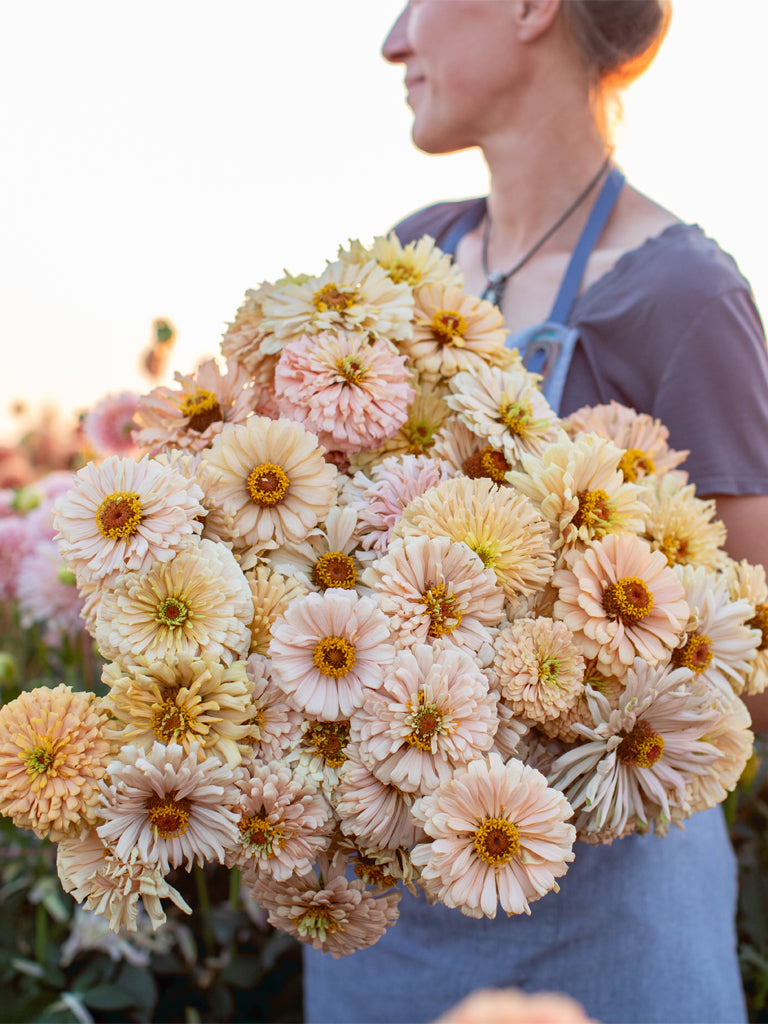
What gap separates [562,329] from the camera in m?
0.92

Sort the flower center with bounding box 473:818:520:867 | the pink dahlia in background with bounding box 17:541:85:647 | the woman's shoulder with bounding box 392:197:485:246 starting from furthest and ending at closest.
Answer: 1. the woman's shoulder with bounding box 392:197:485:246
2. the pink dahlia in background with bounding box 17:541:85:647
3. the flower center with bounding box 473:818:520:867

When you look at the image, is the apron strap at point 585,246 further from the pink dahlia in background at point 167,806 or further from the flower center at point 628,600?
the pink dahlia in background at point 167,806

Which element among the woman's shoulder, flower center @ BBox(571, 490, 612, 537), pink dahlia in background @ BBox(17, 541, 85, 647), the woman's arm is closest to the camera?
flower center @ BBox(571, 490, 612, 537)

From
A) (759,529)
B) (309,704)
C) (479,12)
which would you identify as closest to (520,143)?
(479,12)

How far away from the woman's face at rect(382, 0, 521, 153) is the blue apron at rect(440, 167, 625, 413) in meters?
0.18

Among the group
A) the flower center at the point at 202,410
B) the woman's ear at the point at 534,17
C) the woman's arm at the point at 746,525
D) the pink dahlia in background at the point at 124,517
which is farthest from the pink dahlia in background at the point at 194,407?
the woman's ear at the point at 534,17

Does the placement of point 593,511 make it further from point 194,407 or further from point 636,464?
point 194,407

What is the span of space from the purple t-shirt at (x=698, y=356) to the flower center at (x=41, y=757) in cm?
68

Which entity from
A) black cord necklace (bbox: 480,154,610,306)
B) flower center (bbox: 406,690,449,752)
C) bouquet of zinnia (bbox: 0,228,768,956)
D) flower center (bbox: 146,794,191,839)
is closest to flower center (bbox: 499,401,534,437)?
bouquet of zinnia (bbox: 0,228,768,956)

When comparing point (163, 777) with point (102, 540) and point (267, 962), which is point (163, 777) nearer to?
point (102, 540)

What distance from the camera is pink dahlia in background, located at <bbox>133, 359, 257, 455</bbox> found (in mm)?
583

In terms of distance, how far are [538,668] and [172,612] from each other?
0.69ft

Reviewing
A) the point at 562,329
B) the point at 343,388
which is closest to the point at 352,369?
the point at 343,388

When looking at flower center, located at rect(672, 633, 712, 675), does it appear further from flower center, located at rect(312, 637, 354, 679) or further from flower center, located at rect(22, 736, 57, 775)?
flower center, located at rect(22, 736, 57, 775)
